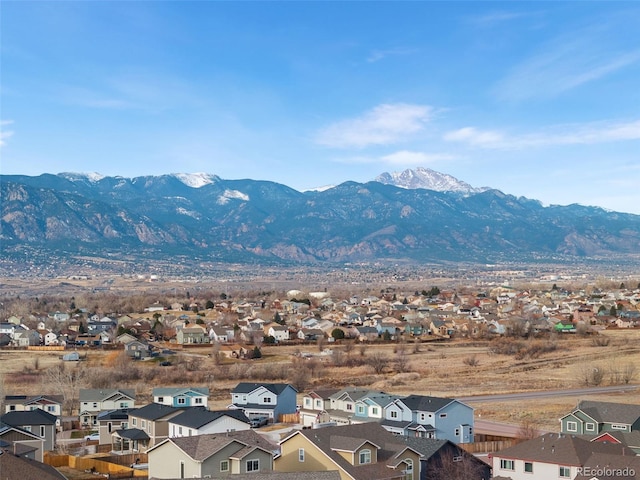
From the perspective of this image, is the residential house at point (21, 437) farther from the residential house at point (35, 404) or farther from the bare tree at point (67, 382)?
the bare tree at point (67, 382)

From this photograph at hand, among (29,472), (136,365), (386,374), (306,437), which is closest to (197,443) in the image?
(306,437)

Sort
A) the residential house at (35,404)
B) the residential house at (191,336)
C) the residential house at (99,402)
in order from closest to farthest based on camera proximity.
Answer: the residential house at (35,404), the residential house at (99,402), the residential house at (191,336)

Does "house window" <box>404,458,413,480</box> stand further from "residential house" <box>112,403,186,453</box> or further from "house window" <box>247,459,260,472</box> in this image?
"residential house" <box>112,403,186,453</box>

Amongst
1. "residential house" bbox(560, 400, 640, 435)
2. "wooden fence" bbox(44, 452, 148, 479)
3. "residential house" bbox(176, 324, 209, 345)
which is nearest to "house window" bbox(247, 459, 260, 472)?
"wooden fence" bbox(44, 452, 148, 479)

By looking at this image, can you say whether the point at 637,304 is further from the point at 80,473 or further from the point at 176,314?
the point at 80,473

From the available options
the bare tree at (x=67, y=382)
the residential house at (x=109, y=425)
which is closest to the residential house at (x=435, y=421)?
the residential house at (x=109, y=425)
